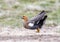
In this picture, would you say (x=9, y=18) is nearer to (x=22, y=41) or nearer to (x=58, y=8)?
(x=58, y=8)

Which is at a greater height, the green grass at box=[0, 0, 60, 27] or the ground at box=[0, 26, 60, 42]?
the ground at box=[0, 26, 60, 42]

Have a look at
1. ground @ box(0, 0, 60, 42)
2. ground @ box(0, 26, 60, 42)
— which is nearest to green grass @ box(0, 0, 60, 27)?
ground @ box(0, 0, 60, 42)

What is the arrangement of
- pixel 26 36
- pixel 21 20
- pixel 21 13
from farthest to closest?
pixel 21 13 < pixel 21 20 < pixel 26 36

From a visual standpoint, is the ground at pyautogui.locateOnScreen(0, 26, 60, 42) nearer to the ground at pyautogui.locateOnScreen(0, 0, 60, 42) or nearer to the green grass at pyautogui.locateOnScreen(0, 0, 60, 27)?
the ground at pyautogui.locateOnScreen(0, 0, 60, 42)

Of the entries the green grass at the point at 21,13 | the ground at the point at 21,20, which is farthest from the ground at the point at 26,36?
the green grass at the point at 21,13

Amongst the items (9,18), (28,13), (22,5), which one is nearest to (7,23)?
(9,18)

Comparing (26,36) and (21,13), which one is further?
(21,13)

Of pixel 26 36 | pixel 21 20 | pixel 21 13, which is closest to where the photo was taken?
pixel 26 36

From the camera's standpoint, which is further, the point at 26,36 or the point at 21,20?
the point at 21,20

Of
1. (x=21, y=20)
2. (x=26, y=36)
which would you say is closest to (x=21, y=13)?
(x=21, y=20)

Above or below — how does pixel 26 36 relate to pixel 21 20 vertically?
above

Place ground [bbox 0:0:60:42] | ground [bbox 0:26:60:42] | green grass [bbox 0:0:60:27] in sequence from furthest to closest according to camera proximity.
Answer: green grass [bbox 0:0:60:27], ground [bbox 0:0:60:42], ground [bbox 0:26:60:42]

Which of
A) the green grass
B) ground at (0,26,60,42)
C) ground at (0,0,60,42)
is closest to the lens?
ground at (0,26,60,42)

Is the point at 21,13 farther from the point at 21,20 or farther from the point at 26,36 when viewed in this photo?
the point at 26,36
